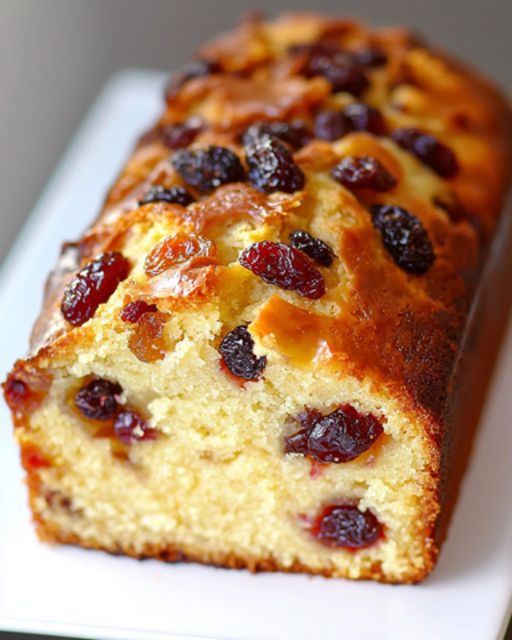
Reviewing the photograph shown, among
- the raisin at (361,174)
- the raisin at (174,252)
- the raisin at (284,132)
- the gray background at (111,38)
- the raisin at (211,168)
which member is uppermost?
the gray background at (111,38)

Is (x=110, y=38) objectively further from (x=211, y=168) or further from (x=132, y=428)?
(x=132, y=428)

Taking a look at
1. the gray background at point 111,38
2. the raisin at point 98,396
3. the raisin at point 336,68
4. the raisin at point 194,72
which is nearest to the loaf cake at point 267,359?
the raisin at point 98,396

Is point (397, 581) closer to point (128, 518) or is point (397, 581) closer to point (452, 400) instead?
point (452, 400)

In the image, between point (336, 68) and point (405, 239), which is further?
point (336, 68)

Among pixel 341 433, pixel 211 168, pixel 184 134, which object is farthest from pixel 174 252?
pixel 184 134

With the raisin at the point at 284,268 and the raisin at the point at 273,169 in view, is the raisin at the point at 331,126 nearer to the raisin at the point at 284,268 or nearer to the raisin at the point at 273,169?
the raisin at the point at 273,169

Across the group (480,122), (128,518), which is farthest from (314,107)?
(128,518)
